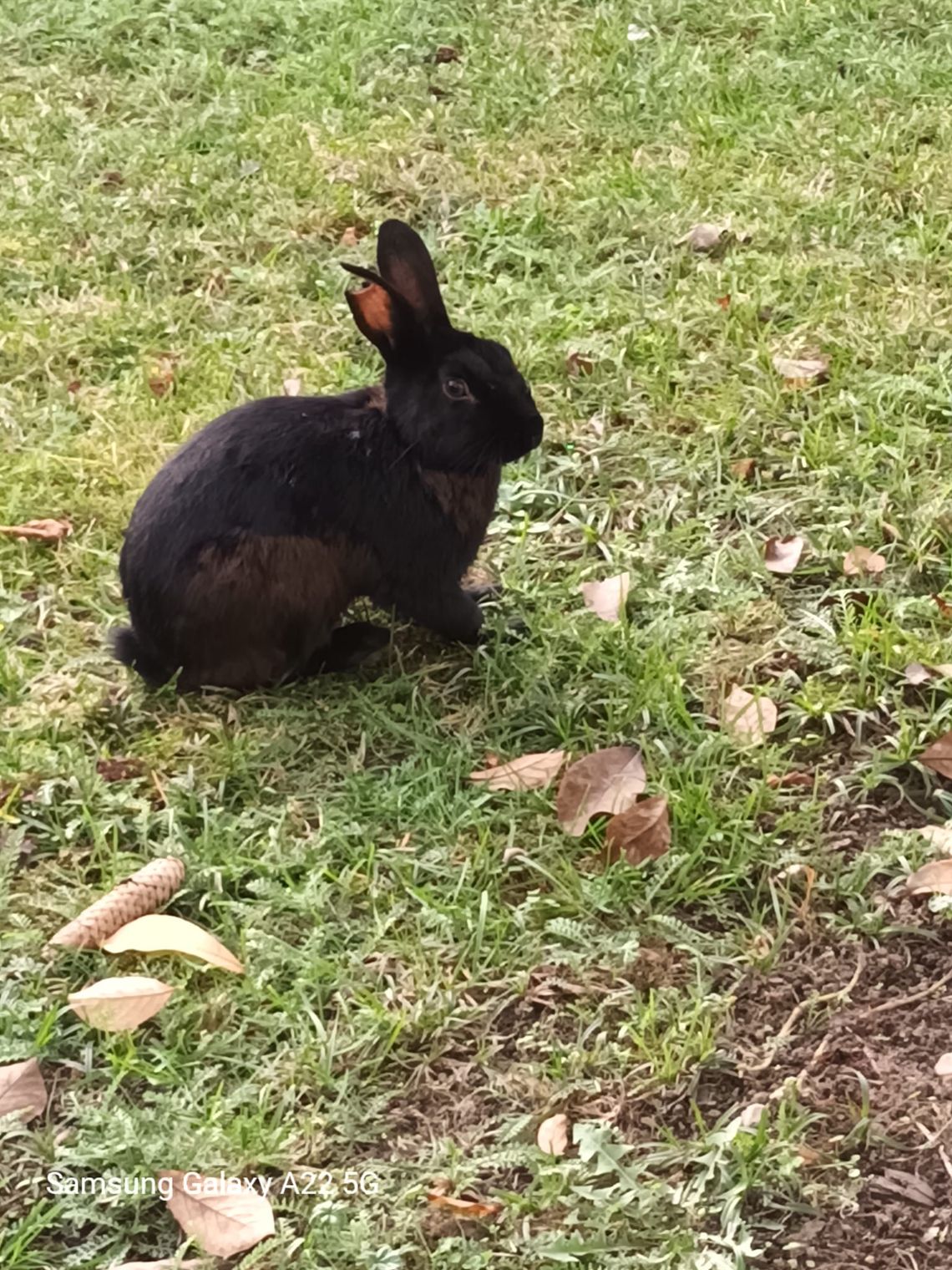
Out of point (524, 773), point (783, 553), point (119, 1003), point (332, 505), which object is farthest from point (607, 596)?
point (119, 1003)

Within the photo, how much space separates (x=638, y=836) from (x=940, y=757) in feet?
→ 2.01

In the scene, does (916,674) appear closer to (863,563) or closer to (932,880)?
(863,563)

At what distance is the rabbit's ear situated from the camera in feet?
8.60

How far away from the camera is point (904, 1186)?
189 cm

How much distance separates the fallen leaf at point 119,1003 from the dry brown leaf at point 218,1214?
0.29m

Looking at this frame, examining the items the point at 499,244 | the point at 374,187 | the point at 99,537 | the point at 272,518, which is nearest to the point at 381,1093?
the point at 272,518

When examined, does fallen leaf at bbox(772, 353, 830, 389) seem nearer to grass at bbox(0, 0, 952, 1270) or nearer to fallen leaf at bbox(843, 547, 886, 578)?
grass at bbox(0, 0, 952, 1270)

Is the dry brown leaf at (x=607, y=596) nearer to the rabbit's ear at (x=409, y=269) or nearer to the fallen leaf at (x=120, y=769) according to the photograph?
the rabbit's ear at (x=409, y=269)

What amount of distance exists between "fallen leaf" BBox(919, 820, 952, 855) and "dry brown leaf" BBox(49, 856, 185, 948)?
1348mm

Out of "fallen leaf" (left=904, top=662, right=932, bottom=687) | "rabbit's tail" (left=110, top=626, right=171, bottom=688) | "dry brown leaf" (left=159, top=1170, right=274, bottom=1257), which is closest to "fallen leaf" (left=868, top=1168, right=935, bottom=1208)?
"dry brown leaf" (left=159, top=1170, right=274, bottom=1257)

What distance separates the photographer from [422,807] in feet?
8.30

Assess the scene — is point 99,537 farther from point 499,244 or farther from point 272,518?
point 499,244

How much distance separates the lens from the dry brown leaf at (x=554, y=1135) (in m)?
1.97

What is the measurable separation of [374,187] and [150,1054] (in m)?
3.26
